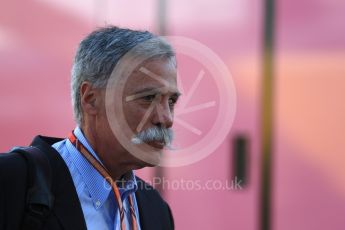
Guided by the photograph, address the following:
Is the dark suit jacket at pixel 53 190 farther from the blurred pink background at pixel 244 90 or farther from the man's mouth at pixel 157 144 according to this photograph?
the blurred pink background at pixel 244 90

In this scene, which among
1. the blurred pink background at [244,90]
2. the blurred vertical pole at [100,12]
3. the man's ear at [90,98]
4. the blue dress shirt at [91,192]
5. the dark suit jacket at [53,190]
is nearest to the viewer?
the dark suit jacket at [53,190]

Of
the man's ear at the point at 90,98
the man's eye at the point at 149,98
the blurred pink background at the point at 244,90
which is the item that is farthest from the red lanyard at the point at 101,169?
Answer: the blurred pink background at the point at 244,90

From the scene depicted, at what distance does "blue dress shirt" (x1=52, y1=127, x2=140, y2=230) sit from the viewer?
1.37 meters

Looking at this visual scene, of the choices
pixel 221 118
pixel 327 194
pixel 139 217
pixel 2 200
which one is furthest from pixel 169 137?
pixel 327 194

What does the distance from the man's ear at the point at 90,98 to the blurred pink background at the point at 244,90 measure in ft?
3.54

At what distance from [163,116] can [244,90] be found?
1124 millimetres

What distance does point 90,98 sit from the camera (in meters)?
1.50

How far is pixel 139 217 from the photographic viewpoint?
1.54 metres

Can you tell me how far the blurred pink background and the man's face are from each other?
105 cm

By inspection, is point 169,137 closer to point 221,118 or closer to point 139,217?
point 139,217

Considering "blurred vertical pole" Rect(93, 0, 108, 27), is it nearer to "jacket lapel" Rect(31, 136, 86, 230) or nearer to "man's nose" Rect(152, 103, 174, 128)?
"man's nose" Rect(152, 103, 174, 128)

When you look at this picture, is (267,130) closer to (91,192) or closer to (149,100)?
(149,100)

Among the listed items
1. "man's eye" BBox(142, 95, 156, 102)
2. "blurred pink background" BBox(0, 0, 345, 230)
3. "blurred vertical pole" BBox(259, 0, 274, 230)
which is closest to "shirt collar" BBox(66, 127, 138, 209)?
"man's eye" BBox(142, 95, 156, 102)

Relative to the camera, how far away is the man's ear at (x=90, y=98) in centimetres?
149
